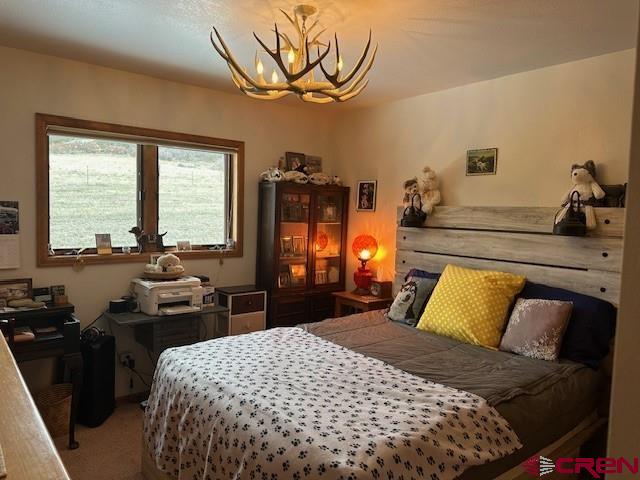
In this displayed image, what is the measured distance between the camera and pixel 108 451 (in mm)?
2773

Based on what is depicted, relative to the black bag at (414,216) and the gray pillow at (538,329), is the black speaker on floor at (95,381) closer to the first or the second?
the black bag at (414,216)

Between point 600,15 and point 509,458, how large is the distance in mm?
2107

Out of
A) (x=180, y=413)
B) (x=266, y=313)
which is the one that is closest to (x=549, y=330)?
(x=180, y=413)

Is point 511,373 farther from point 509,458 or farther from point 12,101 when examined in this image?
point 12,101

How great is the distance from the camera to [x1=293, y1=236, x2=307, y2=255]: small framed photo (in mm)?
4117

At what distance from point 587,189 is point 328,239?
2273 millimetres

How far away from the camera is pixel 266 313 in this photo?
3943 mm

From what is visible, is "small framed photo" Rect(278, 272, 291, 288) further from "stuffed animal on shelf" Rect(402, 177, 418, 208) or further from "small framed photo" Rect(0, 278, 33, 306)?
"small framed photo" Rect(0, 278, 33, 306)

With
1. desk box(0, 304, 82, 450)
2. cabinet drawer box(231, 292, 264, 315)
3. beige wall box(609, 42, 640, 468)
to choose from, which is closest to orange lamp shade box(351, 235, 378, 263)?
cabinet drawer box(231, 292, 264, 315)

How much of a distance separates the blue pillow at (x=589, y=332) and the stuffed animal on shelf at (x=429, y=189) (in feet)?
4.20

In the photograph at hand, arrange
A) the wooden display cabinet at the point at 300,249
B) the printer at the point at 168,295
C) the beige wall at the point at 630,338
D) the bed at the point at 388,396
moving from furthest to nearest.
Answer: the wooden display cabinet at the point at 300,249 → the printer at the point at 168,295 → the bed at the point at 388,396 → the beige wall at the point at 630,338

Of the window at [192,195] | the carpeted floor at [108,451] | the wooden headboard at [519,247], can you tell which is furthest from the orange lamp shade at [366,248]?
the carpeted floor at [108,451]

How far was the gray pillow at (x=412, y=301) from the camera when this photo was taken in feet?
10.6

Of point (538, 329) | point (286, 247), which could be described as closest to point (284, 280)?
point (286, 247)
